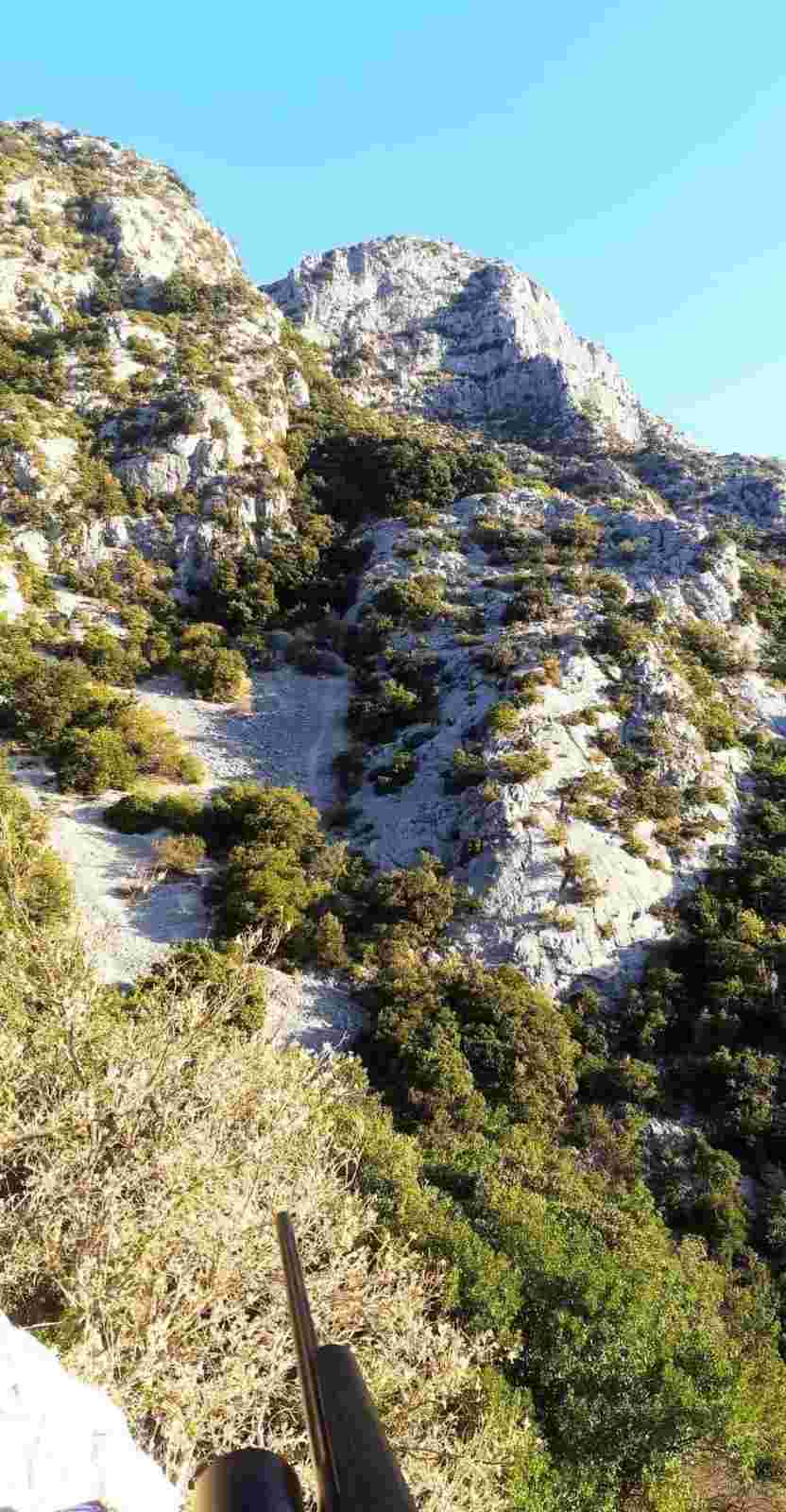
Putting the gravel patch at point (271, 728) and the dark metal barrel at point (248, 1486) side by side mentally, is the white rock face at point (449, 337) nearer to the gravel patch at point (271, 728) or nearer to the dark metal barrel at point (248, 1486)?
the gravel patch at point (271, 728)

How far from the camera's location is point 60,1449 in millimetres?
3232

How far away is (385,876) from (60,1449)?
2053 cm

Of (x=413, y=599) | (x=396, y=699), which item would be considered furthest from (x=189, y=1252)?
(x=413, y=599)

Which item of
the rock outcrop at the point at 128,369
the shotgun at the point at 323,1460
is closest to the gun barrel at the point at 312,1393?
the shotgun at the point at 323,1460

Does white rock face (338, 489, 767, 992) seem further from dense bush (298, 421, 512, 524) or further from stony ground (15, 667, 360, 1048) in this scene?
dense bush (298, 421, 512, 524)

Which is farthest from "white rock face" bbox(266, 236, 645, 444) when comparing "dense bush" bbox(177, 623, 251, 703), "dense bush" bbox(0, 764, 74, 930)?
"dense bush" bbox(0, 764, 74, 930)

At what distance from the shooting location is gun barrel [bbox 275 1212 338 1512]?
124 cm

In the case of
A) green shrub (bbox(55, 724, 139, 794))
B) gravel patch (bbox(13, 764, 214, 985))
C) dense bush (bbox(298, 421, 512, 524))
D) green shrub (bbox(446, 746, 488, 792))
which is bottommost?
gravel patch (bbox(13, 764, 214, 985))

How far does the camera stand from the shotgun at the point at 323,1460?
126 cm

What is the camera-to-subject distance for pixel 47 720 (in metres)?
27.1

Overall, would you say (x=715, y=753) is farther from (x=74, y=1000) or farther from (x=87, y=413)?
(x=87, y=413)

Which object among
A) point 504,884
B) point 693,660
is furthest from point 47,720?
point 693,660

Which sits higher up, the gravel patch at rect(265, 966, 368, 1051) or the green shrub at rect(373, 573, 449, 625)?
the green shrub at rect(373, 573, 449, 625)

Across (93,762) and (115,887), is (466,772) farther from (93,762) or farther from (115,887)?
(93,762)
